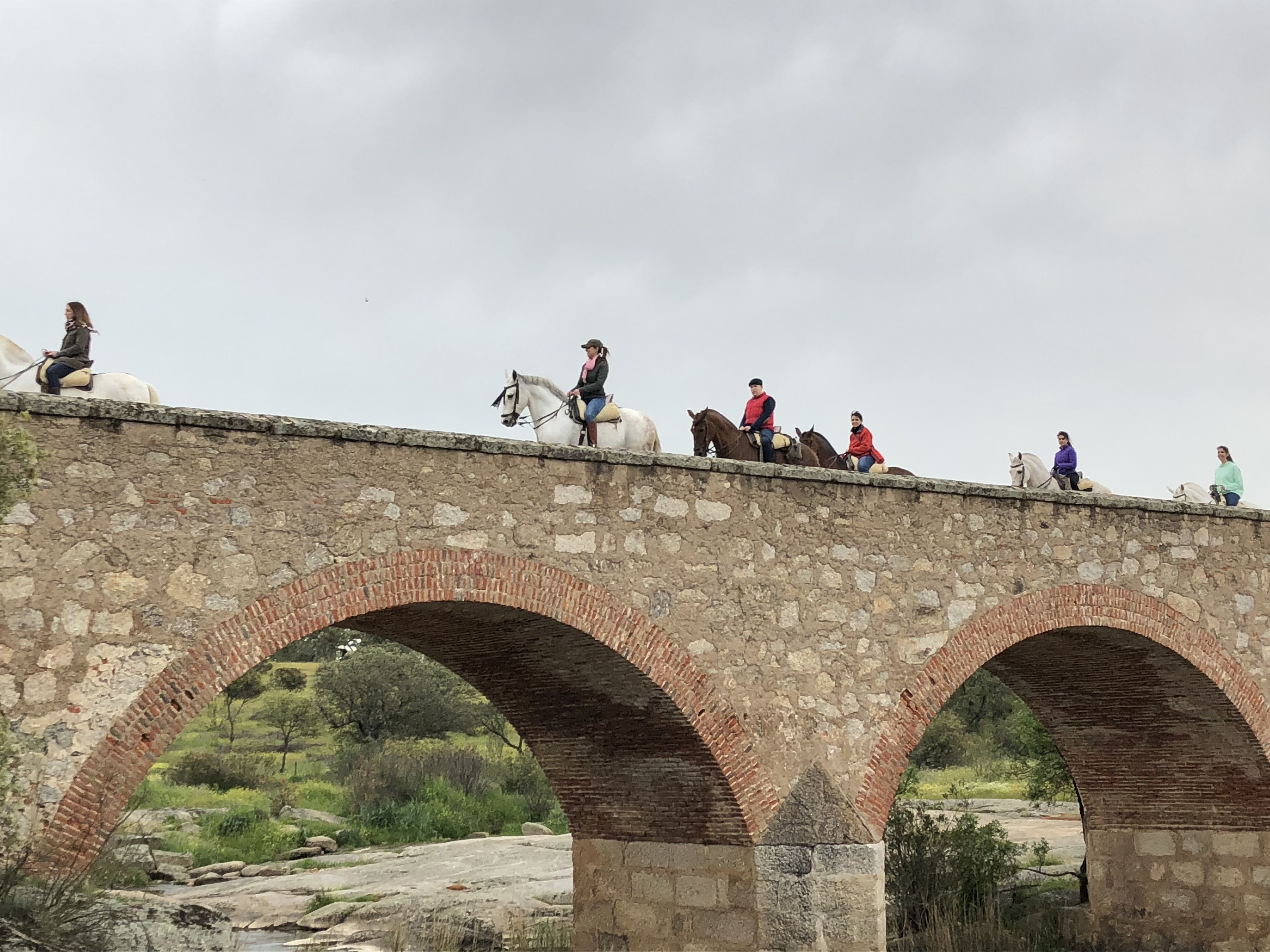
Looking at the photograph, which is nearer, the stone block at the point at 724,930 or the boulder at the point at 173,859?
the stone block at the point at 724,930

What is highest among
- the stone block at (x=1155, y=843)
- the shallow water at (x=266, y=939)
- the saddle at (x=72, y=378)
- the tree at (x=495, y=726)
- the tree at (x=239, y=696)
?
the saddle at (x=72, y=378)

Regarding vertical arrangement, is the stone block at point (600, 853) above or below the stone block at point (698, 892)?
above

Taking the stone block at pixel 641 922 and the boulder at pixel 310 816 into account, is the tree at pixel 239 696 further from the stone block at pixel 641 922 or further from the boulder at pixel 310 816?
the stone block at pixel 641 922

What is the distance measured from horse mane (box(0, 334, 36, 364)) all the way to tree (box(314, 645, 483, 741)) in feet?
73.9

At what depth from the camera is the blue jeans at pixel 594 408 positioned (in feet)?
32.2

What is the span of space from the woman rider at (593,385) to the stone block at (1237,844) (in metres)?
7.16

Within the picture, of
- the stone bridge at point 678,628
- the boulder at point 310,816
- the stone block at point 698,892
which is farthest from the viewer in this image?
the boulder at point 310,816

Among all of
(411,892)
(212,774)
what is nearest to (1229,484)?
(411,892)

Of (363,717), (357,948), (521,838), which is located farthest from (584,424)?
(363,717)

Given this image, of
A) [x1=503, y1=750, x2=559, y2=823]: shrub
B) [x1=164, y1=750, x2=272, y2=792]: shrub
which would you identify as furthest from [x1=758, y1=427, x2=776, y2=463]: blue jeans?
[x1=164, y1=750, x2=272, y2=792]: shrub

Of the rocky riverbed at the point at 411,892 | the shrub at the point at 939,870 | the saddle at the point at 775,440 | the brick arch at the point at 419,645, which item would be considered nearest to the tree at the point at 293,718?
the rocky riverbed at the point at 411,892

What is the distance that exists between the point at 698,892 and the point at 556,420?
140 inches

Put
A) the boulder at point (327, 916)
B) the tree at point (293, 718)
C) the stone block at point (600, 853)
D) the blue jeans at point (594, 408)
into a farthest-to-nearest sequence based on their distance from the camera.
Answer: the tree at point (293, 718) → the boulder at point (327, 916) → the stone block at point (600, 853) → the blue jeans at point (594, 408)

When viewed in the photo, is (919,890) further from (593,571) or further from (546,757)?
(593,571)
